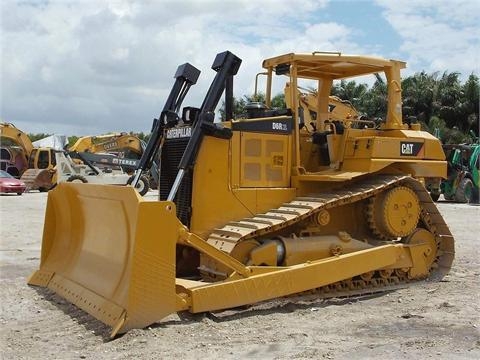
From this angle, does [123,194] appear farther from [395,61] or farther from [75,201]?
[395,61]

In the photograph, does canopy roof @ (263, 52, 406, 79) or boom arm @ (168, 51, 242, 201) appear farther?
canopy roof @ (263, 52, 406, 79)

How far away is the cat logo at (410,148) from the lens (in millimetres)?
7605

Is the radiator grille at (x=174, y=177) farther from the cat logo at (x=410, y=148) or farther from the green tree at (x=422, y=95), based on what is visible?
the green tree at (x=422, y=95)

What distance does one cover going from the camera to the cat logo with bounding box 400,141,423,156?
299 inches

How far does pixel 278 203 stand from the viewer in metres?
7.04

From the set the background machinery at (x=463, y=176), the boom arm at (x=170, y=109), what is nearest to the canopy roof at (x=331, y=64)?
the boom arm at (x=170, y=109)

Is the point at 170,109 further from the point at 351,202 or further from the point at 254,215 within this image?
the point at 351,202

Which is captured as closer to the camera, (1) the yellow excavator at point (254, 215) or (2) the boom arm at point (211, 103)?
(1) the yellow excavator at point (254, 215)

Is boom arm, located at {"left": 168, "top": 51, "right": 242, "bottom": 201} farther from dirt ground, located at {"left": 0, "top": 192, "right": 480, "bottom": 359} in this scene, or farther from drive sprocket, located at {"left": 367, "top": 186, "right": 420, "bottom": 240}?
drive sprocket, located at {"left": 367, "top": 186, "right": 420, "bottom": 240}

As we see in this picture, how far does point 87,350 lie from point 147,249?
98 centimetres

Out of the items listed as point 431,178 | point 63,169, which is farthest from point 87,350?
point 63,169

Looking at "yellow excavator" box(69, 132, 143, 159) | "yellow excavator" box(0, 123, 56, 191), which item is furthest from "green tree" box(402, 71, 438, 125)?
"yellow excavator" box(0, 123, 56, 191)

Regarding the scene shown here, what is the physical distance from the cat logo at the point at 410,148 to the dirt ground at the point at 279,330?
1.70 meters

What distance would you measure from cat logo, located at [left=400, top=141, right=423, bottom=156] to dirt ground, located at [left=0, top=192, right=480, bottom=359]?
1.70 meters
